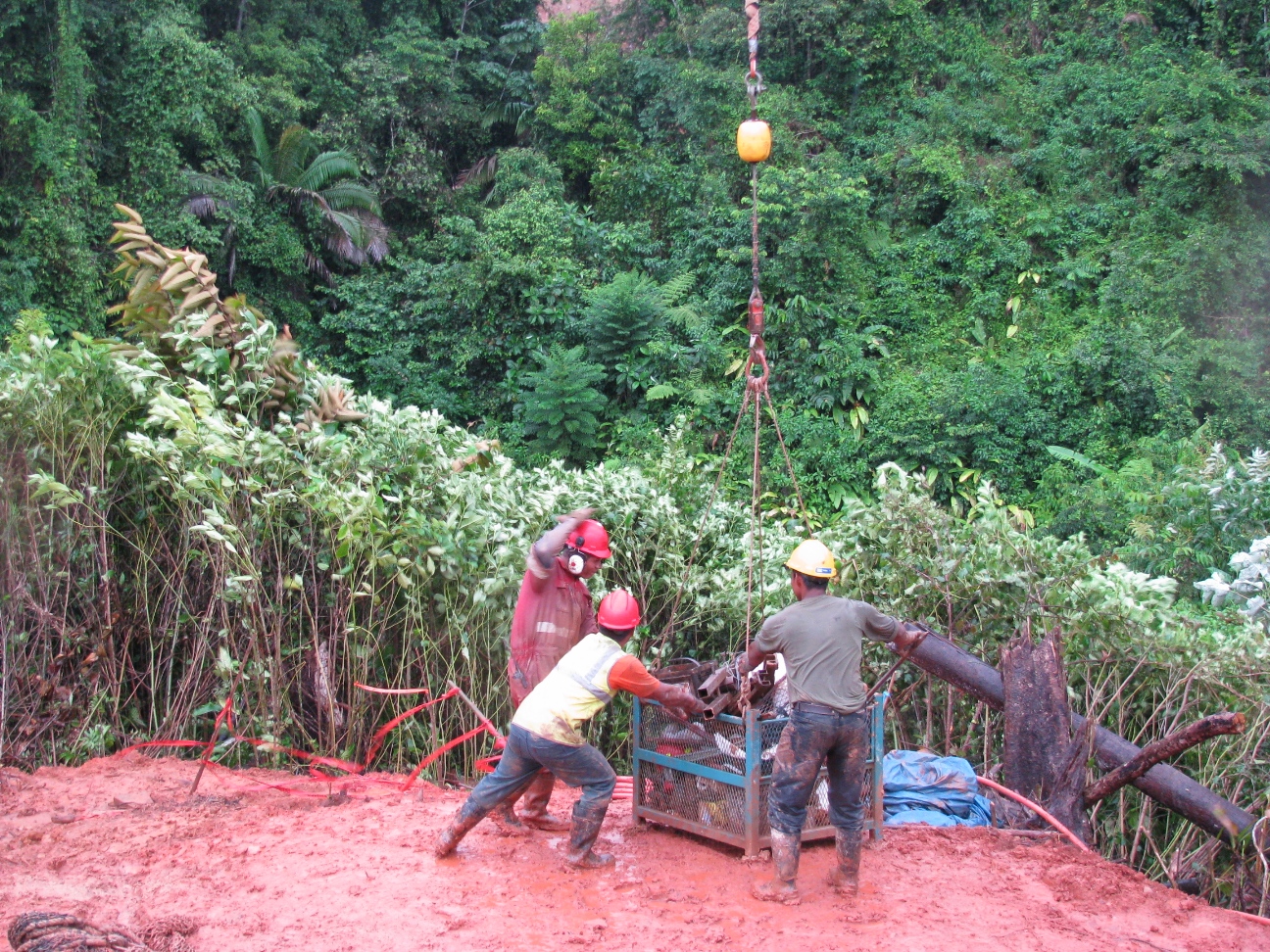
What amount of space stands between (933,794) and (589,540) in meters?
Result: 2.41

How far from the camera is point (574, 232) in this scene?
19125 millimetres

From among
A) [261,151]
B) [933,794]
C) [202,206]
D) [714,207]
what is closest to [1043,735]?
[933,794]

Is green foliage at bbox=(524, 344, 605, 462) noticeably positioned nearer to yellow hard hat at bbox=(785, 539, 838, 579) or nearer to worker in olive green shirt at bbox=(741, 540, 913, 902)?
yellow hard hat at bbox=(785, 539, 838, 579)

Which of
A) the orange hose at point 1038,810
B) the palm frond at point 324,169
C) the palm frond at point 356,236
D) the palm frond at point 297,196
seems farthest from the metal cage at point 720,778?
the palm frond at point 324,169

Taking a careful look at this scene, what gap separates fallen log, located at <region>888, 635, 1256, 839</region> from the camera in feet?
16.7

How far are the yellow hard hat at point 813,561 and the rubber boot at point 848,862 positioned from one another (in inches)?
44.7

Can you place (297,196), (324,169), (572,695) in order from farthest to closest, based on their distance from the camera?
(297,196) → (324,169) → (572,695)

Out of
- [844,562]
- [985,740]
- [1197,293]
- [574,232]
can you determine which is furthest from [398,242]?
[985,740]

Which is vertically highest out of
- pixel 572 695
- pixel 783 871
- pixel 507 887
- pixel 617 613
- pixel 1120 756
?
pixel 617 613

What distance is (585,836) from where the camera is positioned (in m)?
4.61

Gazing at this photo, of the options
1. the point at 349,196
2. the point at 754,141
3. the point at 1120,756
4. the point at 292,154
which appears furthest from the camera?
the point at 349,196

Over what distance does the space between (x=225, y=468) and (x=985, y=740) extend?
4.85 m

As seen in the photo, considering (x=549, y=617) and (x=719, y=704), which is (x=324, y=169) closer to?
(x=549, y=617)

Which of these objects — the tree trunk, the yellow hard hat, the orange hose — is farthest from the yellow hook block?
the orange hose
